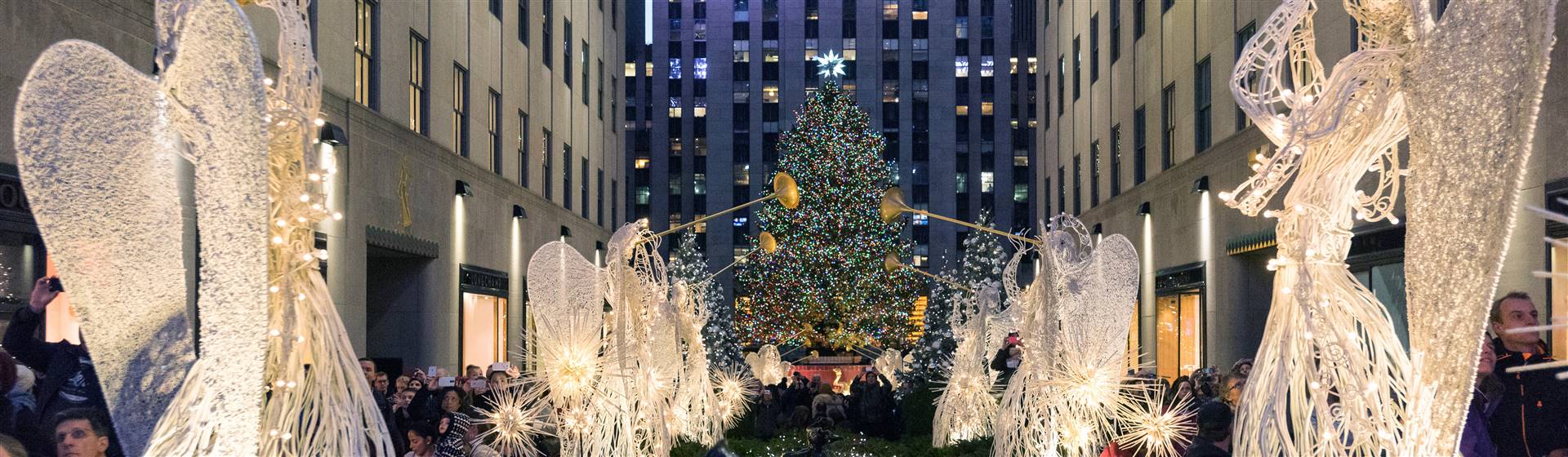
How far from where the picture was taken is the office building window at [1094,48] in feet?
91.2

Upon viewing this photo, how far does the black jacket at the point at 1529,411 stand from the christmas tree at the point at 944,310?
1524cm

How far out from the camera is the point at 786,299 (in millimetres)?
42469

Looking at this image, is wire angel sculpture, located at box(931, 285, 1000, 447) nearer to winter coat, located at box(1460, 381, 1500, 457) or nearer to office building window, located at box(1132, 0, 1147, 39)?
winter coat, located at box(1460, 381, 1500, 457)

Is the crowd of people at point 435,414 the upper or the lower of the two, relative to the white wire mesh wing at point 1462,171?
lower

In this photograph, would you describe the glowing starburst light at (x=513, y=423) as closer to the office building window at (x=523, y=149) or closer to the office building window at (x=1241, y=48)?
the office building window at (x=1241, y=48)

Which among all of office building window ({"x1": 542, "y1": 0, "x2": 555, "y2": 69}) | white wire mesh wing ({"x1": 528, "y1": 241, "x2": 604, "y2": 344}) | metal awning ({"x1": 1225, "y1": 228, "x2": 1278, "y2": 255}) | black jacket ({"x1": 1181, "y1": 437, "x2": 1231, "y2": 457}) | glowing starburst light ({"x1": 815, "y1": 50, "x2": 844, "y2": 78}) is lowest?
black jacket ({"x1": 1181, "y1": 437, "x2": 1231, "y2": 457})

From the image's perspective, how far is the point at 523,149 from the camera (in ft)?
86.0

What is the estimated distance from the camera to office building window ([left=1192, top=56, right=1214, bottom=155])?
20.0 m

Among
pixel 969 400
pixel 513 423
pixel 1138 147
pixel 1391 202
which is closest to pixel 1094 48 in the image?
pixel 1138 147

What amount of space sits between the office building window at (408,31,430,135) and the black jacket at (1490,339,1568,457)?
51.8ft

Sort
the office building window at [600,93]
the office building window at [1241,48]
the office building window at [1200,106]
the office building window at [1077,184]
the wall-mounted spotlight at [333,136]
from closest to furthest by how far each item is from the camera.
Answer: the wall-mounted spotlight at [333,136]
the office building window at [1241,48]
the office building window at [1200,106]
the office building window at [1077,184]
the office building window at [600,93]

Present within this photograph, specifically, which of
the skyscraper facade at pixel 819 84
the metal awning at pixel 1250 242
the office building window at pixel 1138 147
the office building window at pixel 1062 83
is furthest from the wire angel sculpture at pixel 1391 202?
the skyscraper facade at pixel 819 84

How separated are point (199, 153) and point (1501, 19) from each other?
10.6 feet

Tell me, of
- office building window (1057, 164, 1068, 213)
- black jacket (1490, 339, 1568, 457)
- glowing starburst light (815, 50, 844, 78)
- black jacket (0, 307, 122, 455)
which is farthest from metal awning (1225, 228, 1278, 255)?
glowing starburst light (815, 50, 844, 78)
